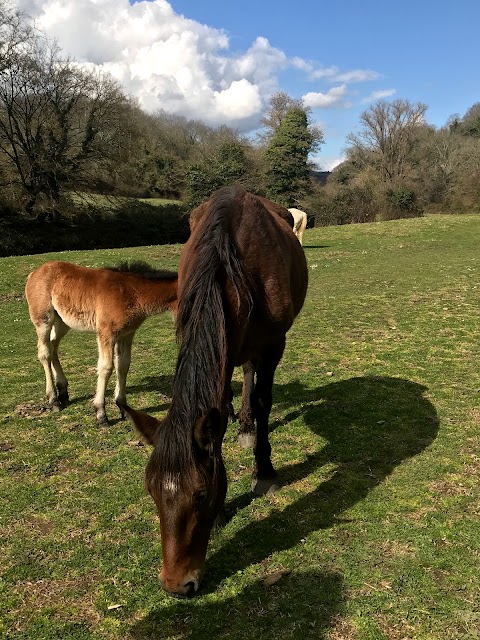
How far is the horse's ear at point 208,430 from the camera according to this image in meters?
2.32

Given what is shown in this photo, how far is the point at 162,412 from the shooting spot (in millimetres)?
5480

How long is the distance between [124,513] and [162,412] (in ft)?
6.38

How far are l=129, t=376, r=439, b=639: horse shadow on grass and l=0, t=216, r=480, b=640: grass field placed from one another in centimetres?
1

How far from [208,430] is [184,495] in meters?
0.32

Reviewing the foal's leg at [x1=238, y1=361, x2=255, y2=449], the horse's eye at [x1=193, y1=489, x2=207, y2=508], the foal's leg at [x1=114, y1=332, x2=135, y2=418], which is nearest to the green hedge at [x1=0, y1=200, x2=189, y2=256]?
the foal's leg at [x1=114, y1=332, x2=135, y2=418]

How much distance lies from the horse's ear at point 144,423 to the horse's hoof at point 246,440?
2.26 metres

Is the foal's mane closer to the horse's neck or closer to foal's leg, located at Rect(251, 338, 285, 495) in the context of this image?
foal's leg, located at Rect(251, 338, 285, 495)

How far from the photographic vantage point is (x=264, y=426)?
386 centimetres

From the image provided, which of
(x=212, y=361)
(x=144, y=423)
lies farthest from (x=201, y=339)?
(x=144, y=423)

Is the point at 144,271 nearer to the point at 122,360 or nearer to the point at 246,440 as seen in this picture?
the point at 122,360

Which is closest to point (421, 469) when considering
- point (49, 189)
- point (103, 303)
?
point (103, 303)

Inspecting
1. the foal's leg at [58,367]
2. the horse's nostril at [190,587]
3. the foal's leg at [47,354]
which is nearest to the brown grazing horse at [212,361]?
the horse's nostril at [190,587]

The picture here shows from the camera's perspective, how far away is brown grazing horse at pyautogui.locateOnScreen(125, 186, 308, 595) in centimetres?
229

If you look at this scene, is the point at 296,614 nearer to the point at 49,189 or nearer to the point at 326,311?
the point at 326,311
